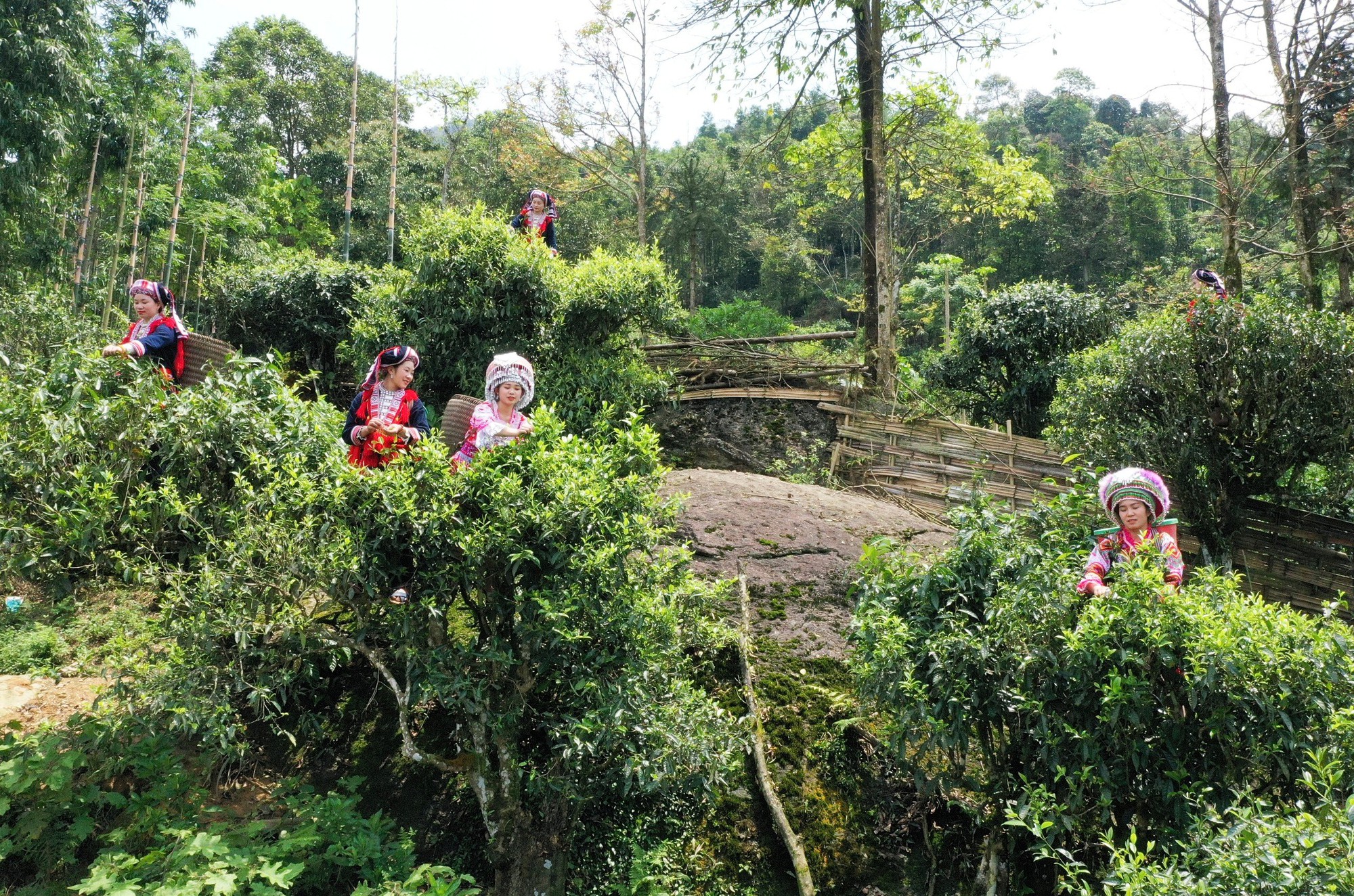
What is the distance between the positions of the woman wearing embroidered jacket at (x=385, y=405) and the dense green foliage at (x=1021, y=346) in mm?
7842

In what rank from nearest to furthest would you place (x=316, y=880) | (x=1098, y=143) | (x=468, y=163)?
(x=316, y=880) → (x=468, y=163) → (x=1098, y=143)

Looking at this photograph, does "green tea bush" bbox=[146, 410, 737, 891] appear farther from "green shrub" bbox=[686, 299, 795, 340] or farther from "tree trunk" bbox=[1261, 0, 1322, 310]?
"green shrub" bbox=[686, 299, 795, 340]

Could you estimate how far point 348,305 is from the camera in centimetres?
1048

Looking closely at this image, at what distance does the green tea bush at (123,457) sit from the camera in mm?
3906

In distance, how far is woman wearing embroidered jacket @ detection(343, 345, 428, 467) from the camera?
5.43m

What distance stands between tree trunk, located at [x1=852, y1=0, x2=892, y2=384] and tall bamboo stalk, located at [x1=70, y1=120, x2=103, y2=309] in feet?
44.5

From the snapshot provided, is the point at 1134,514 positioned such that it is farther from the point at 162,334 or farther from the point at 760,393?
the point at 760,393

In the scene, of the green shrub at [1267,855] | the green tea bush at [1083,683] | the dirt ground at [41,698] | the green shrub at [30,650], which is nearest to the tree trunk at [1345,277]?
the green tea bush at [1083,683]

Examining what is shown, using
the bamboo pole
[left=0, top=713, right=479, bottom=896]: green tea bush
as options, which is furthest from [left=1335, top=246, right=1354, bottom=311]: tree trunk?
[left=0, top=713, right=479, bottom=896]: green tea bush

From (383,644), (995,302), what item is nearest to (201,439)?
(383,644)

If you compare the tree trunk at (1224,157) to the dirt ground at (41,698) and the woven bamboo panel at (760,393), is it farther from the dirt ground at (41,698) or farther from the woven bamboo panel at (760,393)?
the dirt ground at (41,698)

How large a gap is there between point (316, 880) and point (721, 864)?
1.78m

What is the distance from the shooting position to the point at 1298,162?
11844mm

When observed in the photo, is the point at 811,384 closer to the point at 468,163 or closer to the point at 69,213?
the point at 69,213
